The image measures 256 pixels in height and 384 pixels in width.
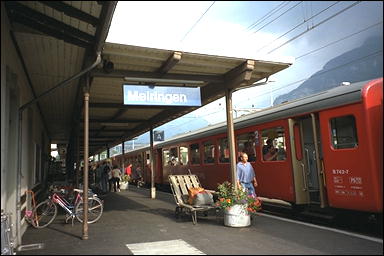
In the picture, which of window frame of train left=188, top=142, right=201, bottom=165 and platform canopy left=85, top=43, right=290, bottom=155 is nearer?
platform canopy left=85, top=43, right=290, bottom=155

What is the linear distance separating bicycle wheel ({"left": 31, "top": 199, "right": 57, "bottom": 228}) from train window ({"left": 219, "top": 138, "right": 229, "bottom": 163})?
548 centimetres

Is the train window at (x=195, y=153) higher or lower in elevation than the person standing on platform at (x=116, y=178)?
higher

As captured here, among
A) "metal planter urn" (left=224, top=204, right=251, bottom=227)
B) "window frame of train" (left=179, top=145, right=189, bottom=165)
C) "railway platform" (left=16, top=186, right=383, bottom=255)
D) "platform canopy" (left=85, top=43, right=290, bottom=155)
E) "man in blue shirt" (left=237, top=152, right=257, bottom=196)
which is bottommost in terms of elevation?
"railway platform" (left=16, top=186, right=383, bottom=255)

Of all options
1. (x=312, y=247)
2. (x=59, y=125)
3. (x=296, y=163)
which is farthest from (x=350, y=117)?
(x=59, y=125)

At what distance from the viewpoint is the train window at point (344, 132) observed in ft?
22.9

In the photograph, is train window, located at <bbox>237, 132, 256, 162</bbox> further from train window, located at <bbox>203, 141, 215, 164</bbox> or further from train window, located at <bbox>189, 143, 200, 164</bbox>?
train window, located at <bbox>189, 143, 200, 164</bbox>

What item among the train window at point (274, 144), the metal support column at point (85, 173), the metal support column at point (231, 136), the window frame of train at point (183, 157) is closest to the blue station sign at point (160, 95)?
the metal support column at point (85, 173)

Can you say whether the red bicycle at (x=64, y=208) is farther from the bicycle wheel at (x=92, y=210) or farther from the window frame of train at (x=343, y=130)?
the window frame of train at (x=343, y=130)

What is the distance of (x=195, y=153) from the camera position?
48.9ft

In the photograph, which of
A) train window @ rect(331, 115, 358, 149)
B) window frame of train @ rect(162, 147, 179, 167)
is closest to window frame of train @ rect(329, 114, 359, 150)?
train window @ rect(331, 115, 358, 149)

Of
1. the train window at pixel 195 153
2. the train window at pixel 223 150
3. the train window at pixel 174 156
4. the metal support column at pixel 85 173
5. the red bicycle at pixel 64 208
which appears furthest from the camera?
the train window at pixel 174 156

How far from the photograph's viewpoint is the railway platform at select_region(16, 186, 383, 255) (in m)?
5.69

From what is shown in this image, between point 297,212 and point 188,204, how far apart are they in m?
2.76

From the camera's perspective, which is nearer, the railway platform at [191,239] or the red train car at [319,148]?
the railway platform at [191,239]
